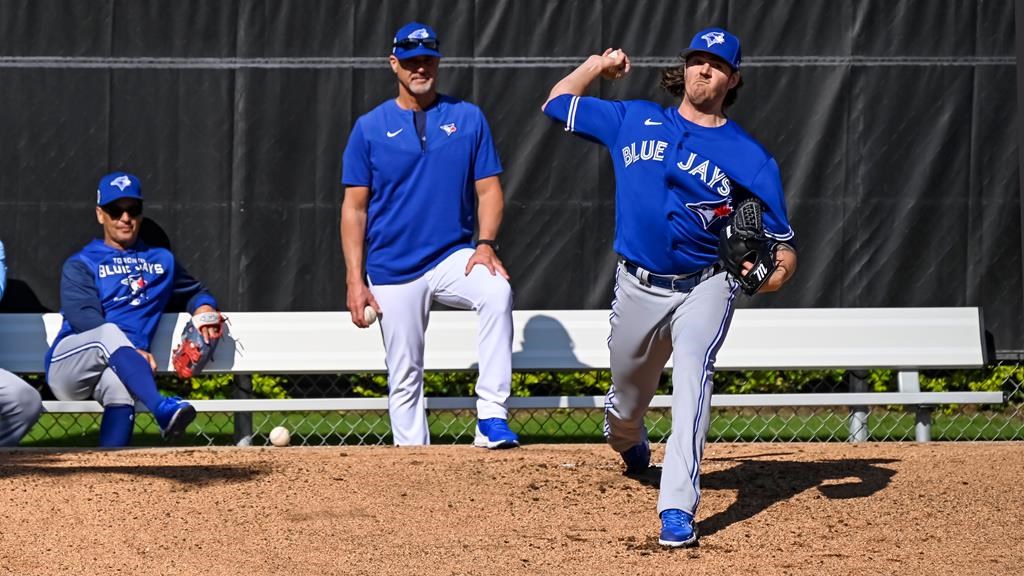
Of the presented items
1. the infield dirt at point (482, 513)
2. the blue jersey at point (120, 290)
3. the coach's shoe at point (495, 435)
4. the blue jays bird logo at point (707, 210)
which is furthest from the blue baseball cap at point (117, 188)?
the blue jays bird logo at point (707, 210)

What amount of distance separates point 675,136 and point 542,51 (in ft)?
9.13

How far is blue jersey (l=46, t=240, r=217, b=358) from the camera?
6688 mm

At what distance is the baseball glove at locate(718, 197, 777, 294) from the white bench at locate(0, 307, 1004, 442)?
2762 mm

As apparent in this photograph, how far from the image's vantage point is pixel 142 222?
740cm

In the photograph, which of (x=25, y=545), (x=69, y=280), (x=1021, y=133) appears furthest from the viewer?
(x=69, y=280)

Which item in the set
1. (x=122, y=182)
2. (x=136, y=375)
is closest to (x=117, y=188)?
(x=122, y=182)

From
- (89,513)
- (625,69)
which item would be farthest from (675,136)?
(89,513)

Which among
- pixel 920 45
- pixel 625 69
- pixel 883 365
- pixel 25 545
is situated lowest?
pixel 25 545

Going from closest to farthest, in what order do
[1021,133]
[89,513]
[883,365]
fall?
[1021,133]
[89,513]
[883,365]

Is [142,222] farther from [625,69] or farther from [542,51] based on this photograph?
[625,69]

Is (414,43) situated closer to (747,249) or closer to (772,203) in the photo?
(772,203)

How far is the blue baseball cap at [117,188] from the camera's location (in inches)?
270

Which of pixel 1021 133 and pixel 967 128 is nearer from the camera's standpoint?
pixel 1021 133

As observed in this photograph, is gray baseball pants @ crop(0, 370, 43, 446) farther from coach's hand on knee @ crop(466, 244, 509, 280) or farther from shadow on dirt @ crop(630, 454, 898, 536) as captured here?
shadow on dirt @ crop(630, 454, 898, 536)
